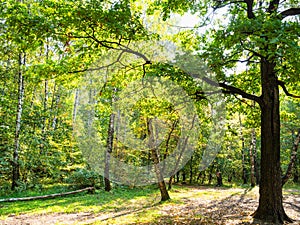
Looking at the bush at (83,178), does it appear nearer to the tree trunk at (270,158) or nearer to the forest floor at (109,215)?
the forest floor at (109,215)

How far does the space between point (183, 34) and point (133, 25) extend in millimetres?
2836

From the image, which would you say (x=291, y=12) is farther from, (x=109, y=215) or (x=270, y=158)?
(x=109, y=215)

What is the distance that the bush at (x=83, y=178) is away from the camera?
1359cm

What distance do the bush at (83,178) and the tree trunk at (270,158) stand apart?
932 centimetres

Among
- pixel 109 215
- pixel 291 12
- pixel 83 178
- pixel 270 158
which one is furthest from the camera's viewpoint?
pixel 83 178

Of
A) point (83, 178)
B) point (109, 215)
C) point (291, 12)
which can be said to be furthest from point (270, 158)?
point (83, 178)

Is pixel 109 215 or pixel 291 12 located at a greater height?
pixel 291 12

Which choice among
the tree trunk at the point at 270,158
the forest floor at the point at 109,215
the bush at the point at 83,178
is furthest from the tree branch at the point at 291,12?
the bush at the point at 83,178

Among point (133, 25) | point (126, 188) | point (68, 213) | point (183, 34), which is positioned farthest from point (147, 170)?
point (133, 25)

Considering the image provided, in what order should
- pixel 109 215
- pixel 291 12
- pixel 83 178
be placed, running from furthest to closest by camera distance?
pixel 83 178
pixel 109 215
pixel 291 12

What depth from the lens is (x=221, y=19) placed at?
8328 millimetres

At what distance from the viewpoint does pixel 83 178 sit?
1369 cm

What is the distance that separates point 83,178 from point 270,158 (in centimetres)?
996

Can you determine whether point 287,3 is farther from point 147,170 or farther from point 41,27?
point 147,170
